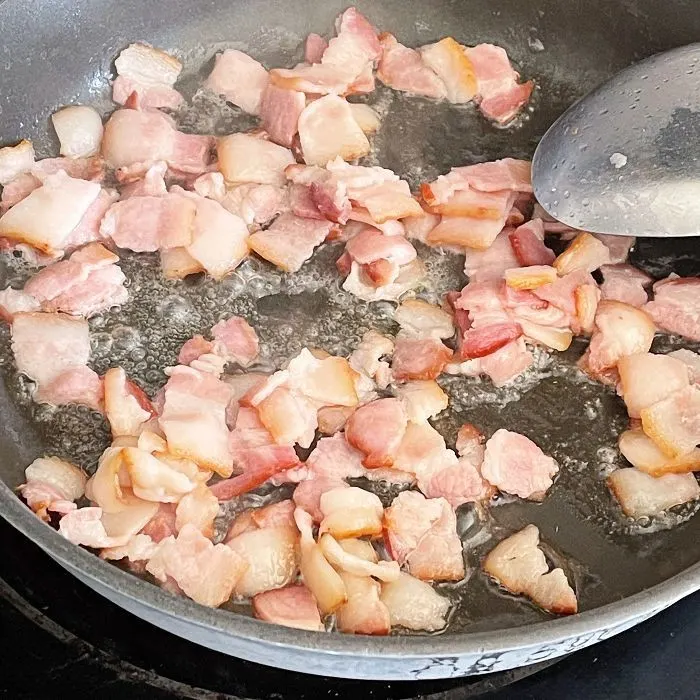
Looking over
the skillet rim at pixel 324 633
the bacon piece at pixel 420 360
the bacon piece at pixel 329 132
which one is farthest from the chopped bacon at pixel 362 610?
the bacon piece at pixel 329 132

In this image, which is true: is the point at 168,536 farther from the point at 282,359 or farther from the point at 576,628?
the point at 576,628

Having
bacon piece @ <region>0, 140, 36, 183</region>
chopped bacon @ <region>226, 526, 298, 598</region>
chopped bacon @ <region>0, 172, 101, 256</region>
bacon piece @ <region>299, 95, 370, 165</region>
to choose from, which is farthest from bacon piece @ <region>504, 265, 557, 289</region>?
bacon piece @ <region>0, 140, 36, 183</region>

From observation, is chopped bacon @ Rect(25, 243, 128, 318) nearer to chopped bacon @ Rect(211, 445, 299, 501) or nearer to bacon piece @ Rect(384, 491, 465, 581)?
chopped bacon @ Rect(211, 445, 299, 501)

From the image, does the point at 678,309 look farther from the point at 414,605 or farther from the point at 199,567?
the point at 199,567

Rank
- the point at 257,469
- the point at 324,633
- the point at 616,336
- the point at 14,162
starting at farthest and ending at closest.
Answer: the point at 14,162
the point at 616,336
the point at 257,469
the point at 324,633

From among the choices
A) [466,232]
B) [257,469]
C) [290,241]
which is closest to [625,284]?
[466,232]

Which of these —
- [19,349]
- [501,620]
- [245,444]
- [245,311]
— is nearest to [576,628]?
[501,620]

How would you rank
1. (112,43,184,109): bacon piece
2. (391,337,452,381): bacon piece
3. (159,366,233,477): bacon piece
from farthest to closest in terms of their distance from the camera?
(112,43,184,109): bacon piece → (391,337,452,381): bacon piece → (159,366,233,477): bacon piece
